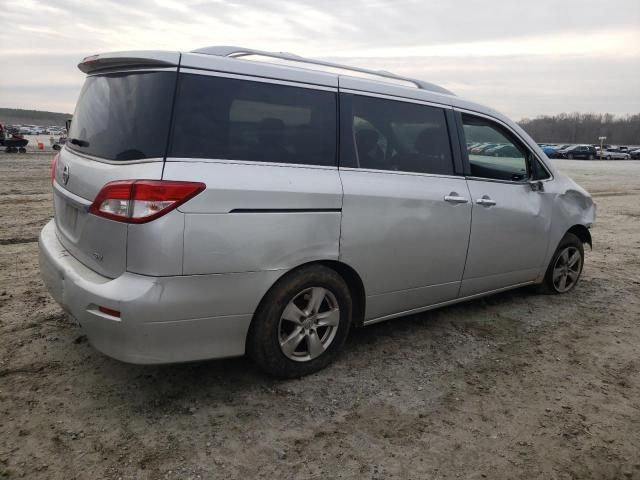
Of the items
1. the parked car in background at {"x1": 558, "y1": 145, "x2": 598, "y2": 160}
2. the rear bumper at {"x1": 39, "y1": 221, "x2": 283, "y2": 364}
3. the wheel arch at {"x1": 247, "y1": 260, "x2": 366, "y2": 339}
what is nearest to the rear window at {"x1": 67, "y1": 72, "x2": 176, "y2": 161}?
the rear bumper at {"x1": 39, "y1": 221, "x2": 283, "y2": 364}

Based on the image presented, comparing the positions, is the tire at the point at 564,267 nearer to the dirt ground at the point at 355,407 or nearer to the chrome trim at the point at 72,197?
the dirt ground at the point at 355,407

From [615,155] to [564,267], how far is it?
62021mm

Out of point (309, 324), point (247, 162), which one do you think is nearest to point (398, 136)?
point (247, 162)

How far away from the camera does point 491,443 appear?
110 inches

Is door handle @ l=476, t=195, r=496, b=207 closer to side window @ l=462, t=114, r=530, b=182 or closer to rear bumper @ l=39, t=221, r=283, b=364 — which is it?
side window @ l=462, t=114, r=530, b=182

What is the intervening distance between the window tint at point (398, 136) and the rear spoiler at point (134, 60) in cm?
117

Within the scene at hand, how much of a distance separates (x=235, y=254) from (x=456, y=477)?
5.15 feet

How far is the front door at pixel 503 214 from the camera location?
4180 millimetres

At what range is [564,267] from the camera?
5.29m

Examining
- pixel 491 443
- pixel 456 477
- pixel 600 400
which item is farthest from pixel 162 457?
pixel 600 400

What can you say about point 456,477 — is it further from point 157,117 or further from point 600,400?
point 157,117

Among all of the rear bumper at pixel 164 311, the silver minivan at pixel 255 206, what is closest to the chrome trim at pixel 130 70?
the silver minivan at pixel 255 206

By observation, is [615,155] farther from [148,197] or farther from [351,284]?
[148,197]

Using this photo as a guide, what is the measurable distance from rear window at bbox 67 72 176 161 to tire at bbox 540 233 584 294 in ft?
13.2
